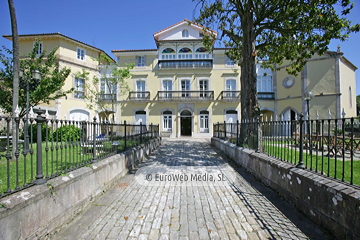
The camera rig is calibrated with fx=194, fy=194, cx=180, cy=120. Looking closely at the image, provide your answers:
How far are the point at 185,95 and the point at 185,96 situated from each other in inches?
5.8

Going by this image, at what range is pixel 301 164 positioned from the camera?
3570 millimetres

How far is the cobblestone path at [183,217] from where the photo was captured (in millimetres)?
2643

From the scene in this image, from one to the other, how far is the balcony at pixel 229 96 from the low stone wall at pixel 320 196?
17816 millimetres

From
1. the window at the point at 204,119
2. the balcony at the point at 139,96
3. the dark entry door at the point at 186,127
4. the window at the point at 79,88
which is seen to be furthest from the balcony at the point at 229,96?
the window at the point at 79,88

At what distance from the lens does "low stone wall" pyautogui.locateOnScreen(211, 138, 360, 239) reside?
226 cm

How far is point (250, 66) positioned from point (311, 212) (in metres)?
6.40

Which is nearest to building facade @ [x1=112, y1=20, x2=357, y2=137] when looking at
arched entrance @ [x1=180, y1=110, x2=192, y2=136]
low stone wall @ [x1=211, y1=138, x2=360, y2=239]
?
arched entrance @ [x1=180, y1=110, x2=192, y2=136]

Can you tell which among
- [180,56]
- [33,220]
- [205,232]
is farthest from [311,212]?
[180,56]

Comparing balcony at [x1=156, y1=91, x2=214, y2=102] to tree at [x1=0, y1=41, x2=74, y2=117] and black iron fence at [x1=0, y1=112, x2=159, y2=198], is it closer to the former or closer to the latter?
tree at [x1=0, y1=41, x2=74, y2=117]

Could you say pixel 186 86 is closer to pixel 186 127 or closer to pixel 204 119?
pixel 204 119

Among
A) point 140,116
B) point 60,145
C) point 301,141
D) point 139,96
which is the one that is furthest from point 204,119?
point 60,145

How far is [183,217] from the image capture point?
3133 millimetres

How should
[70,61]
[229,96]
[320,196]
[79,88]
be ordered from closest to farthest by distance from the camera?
[320,196]
[70,61]
[79,88]
[229,96]

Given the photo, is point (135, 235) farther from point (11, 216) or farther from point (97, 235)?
point (11, 216)
